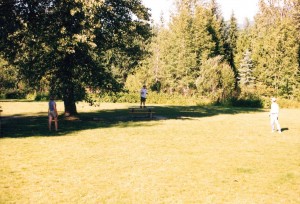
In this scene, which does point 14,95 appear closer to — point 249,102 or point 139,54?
point 139,54

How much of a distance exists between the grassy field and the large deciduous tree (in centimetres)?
550

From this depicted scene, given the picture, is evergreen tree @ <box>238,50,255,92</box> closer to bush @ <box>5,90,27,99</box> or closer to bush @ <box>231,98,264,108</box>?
bush @ <box>231,98,264,108</box>

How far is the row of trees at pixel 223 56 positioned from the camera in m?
49.4

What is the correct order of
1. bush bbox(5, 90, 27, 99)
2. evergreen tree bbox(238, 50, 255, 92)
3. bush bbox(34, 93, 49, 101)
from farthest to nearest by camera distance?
evergreen tree bbox(238, 50, 255, 92)
bush bbox(5, 90, 27, 99)
bush bbox(34, 93, 49, 101)

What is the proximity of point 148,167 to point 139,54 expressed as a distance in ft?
55.0

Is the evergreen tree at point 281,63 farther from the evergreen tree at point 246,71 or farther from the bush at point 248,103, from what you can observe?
the evergreen tree at point 246,71

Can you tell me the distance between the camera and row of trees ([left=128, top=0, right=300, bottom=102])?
49.4 metres

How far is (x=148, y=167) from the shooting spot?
11070 millimetres

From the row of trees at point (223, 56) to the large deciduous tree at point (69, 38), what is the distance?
24.6 meters

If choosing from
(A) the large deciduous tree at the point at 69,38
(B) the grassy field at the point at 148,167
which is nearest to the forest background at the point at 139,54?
(A) the large deciduous tree at the point at 69,38

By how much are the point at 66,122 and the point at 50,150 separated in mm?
10082

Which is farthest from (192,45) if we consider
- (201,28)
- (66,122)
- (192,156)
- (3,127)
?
(192,156)

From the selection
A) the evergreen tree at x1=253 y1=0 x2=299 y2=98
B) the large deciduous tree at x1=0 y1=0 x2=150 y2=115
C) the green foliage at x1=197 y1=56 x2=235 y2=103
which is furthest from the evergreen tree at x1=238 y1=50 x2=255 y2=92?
the large deciduous tree at x1=0 y1=0 x2=150 y2=115

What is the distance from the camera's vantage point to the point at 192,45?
60688 mm
